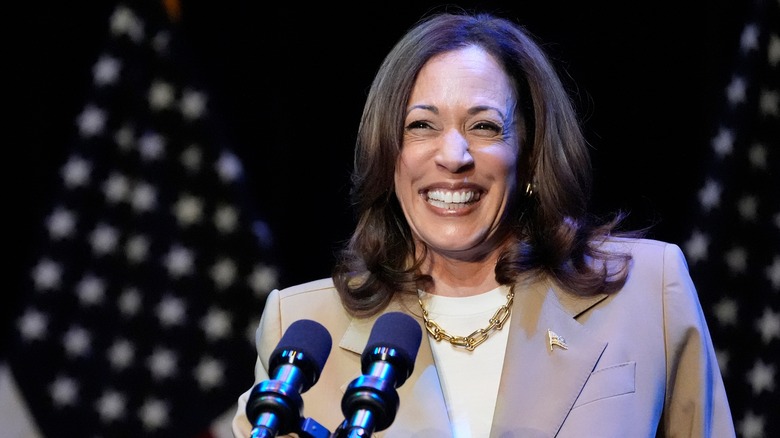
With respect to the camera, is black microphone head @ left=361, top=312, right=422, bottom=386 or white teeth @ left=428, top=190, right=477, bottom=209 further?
white teeth @ left=428, top=190, right=477, bottom=209

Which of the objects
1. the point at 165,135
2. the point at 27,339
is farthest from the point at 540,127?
the point at 27,339

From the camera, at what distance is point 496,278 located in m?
2.01

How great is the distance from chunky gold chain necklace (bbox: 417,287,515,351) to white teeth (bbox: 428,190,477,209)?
222 mm

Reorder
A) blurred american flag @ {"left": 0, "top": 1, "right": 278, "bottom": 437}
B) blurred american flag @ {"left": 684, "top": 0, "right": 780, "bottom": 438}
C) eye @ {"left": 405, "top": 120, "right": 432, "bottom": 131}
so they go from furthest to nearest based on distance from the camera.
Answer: blurred american flag @ {"left": 0, "top": 1, "right": 278, "bottom": 437}, blurred american flag @ {"left": 684, "top": 0, "right": 780, "bottom": 438}, eye @ {"left": 405, "top": 120, "right": 432, "bottom": 131}

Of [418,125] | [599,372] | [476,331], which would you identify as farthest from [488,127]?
[599,372]

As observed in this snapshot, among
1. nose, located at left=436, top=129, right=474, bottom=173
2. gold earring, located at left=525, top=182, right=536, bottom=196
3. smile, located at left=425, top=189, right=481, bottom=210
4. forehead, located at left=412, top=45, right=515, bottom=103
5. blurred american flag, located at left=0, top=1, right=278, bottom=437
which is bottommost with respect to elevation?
blurred american flag, located at left=0, top=1, right=278, bottom=437

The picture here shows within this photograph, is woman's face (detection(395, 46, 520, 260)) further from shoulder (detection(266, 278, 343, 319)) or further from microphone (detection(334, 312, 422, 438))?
microphone (detection(334, 312, 422, 438))

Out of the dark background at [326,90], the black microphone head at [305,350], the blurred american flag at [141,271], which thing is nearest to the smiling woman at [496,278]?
the black microphone head at [305,350]

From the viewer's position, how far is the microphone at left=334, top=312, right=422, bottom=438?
1.15m

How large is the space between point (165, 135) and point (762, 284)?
6.72 feet

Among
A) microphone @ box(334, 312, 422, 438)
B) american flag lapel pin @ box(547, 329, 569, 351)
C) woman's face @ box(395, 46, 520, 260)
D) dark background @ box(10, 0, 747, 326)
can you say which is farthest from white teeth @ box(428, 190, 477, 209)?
dark background @ box(10, 0, 747, 326)

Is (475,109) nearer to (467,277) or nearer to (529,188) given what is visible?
(529,188)

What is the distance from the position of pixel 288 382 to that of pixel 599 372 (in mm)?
803

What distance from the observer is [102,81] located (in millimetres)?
3256
